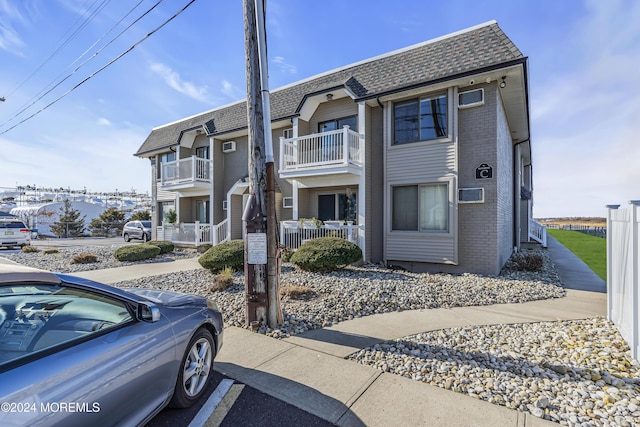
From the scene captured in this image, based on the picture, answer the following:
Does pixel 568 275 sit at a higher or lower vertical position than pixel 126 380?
lower

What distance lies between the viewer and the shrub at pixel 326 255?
8.38 m

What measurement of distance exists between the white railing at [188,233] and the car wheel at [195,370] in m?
12.6

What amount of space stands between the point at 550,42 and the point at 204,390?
11.8m

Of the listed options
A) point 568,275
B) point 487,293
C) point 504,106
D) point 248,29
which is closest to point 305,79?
point 504,106

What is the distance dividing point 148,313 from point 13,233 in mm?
20105

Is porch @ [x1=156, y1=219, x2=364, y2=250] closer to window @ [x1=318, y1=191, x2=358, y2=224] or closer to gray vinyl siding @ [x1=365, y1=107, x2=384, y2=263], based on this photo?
gray vinyl siding @ [x1=365, y1=107, x2=384, y2=263]

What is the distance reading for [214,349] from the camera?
11.1ft

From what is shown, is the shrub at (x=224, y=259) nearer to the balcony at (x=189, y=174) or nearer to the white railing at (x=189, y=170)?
the balcony at (x=189, y=174)

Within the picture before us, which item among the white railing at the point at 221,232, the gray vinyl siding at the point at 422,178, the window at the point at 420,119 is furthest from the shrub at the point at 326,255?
the white railing at the point at 221,232

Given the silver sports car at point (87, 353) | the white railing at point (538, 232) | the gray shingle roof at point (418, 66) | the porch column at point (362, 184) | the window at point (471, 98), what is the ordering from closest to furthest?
the silver sports car at point (87, 353), the gray shingle roof at point (418, 66), the window at point (471, 98), the porch column at point (362, 184), the white railing at point (538, 232)

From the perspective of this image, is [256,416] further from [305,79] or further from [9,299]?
[305,79]

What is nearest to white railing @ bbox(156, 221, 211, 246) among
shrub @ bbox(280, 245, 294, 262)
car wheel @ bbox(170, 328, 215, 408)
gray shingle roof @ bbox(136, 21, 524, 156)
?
shrub @ bbox(280, 245, 294, 262)

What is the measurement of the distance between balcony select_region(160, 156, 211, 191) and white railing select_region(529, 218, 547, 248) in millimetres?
18321

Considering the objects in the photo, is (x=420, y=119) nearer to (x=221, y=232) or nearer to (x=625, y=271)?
(x=625, y=271)
